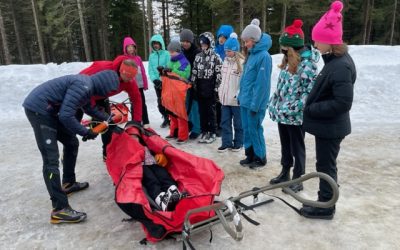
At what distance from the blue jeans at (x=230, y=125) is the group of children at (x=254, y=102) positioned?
2cm

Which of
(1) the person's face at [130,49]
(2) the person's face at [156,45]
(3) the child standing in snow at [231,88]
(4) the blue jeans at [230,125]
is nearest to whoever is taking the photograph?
(3) the child standing in snow at [231,88]

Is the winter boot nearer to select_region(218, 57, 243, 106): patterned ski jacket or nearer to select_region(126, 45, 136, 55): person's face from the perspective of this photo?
select_region(218, 57, 243, 106): patterned ski jacket

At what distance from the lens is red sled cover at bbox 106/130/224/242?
9.39ft

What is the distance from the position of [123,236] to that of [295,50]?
8.91 ft

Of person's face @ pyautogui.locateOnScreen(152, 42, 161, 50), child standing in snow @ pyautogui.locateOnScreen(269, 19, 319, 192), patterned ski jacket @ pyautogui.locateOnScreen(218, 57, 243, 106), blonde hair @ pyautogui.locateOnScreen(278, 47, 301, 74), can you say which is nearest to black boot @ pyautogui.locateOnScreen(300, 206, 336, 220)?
child standing in snow @ pyautogui.locateOnScreen(269, 19, 319, 192)

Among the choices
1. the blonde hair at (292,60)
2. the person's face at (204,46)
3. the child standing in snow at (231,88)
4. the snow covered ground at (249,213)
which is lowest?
the snow covered ground at (249,213)

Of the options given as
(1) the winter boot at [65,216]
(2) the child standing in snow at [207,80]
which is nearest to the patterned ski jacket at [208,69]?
(2) the child standing in snow at [207,80]

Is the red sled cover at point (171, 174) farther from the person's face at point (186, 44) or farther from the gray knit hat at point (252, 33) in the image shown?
the person's face at point (186, 44)

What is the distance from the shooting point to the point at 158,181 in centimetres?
354

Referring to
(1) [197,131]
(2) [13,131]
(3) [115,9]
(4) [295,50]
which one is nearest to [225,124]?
(1) [197,131]

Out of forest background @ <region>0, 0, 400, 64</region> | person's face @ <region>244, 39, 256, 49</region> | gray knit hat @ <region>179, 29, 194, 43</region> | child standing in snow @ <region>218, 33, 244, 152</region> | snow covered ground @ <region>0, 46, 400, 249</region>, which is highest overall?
forest background @ <region>0, 0, 400, 64</region>

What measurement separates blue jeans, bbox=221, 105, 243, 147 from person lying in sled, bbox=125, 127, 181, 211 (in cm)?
185

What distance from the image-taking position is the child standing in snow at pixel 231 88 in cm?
510

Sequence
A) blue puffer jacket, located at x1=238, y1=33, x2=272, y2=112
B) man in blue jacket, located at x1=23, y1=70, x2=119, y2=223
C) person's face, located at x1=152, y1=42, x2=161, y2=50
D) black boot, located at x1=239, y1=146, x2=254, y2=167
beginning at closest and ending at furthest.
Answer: man in blue jacket, located at x1=23, y1=70, x2=119, y2=223
blue puffer jacket, located at x1=238, y1=33, x2=272, y2=112
black boot, located at x1=239, y1=146, x2=254, y2=167
person's face, located at x1=152, y1=42, x2=161, y2=50
